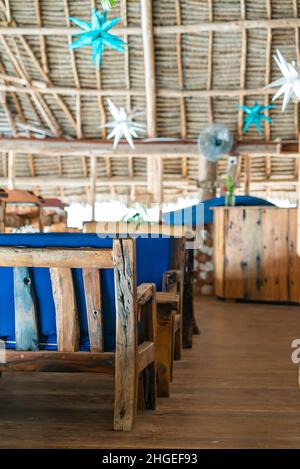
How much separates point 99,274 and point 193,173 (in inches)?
399

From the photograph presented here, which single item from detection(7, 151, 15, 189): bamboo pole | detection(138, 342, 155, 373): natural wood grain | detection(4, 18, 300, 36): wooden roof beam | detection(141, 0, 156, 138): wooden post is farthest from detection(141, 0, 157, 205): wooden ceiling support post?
detection(138, 342, 155, 373): natural wood grain

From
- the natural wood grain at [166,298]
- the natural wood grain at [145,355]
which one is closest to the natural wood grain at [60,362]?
the natural wood grain at [145,355]

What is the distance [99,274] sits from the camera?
2494 mm

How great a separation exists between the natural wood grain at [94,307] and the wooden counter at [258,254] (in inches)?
158

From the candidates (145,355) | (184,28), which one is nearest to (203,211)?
(184,28)

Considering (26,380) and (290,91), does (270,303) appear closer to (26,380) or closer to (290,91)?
(290,91)

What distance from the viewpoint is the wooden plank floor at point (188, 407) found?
7.63ft

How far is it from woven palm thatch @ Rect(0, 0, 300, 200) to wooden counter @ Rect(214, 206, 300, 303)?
371cm

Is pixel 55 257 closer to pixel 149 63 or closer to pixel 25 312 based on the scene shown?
pixel 25 312

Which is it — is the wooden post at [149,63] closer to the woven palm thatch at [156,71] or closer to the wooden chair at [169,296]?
the woven palm thatch at [156,71]

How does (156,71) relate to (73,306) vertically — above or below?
above

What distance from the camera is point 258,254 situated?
640 cm

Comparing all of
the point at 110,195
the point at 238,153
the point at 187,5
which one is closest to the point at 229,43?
the point at 187,5

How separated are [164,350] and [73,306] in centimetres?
70
